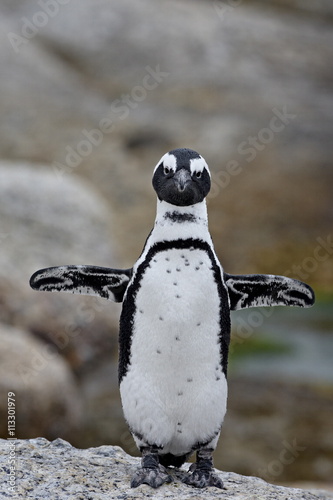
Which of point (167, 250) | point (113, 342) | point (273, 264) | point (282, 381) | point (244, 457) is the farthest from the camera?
point (273, 264)

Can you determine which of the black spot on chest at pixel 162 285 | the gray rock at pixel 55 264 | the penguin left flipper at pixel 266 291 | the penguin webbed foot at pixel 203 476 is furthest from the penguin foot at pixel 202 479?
the gray rock at pixel 55 264

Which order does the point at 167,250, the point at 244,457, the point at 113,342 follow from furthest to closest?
the point at 113,342 < the point at 244,457 < the point at 167,250

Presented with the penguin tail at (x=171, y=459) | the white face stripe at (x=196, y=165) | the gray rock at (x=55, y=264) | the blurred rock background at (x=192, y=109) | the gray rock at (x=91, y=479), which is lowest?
the gray rock at (x=91, y=479)

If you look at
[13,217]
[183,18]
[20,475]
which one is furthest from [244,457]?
[183,18]

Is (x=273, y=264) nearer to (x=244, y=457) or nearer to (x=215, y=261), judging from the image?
(x=244, y=457)

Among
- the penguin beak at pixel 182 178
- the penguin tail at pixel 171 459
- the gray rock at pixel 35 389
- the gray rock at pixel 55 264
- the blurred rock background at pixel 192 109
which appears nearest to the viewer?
the penguin beak at pixel 182 178

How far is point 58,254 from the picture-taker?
12.8 ft

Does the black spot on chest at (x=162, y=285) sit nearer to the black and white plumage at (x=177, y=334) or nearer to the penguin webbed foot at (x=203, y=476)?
the black and white plumage at (x=177, y=334)

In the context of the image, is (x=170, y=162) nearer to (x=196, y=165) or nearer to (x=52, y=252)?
(x=196, y=165)

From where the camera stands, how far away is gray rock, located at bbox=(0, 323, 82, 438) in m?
2.72

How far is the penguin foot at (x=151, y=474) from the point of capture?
4.89 ft

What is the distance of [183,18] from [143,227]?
1855mm

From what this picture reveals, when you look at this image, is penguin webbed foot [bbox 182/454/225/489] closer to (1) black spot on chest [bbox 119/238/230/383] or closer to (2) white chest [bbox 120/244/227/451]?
(2) white chest [bbox 120/244/227/451]

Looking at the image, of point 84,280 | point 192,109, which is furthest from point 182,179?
point 192,109
